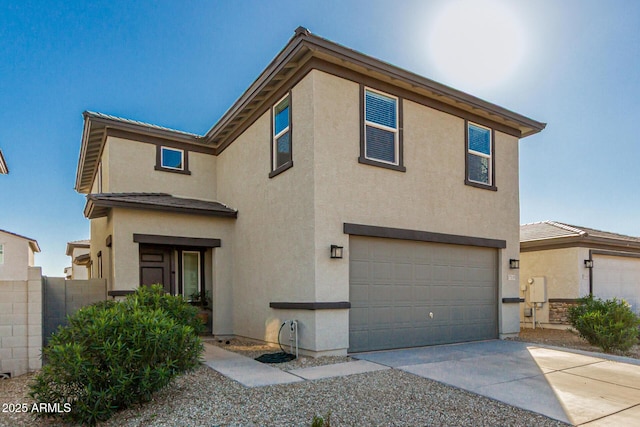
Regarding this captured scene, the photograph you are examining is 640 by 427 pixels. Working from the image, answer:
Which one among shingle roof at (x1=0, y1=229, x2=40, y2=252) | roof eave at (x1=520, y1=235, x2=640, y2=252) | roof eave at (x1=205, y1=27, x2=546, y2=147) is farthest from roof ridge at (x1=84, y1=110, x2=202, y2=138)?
shingle roof at (x1=0, y1=229, x2=40, y2=252)

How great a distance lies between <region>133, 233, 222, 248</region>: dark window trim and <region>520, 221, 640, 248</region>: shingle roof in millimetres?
10152

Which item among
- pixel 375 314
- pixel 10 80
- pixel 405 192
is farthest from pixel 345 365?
pixel 10 80

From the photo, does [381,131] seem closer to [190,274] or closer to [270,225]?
[270,225]

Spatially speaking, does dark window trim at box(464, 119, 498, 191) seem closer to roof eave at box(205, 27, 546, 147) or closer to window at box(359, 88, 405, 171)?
roof eave at box(205, 27, 546, 147)

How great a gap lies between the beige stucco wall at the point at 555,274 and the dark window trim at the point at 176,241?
33.6 ft

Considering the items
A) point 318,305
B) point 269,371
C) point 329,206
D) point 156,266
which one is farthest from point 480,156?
point 156,266

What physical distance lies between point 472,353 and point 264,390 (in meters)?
4.70

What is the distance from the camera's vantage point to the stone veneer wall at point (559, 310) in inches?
519

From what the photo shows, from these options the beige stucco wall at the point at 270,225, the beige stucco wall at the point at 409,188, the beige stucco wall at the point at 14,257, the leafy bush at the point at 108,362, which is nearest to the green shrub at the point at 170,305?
the leafy bush at the point at 108,362

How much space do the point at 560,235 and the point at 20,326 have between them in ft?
46.3

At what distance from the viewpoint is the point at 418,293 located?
30.3 ft

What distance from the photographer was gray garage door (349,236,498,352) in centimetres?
849

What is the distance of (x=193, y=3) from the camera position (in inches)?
451

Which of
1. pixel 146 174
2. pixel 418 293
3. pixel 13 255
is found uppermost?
pixel 146 174
